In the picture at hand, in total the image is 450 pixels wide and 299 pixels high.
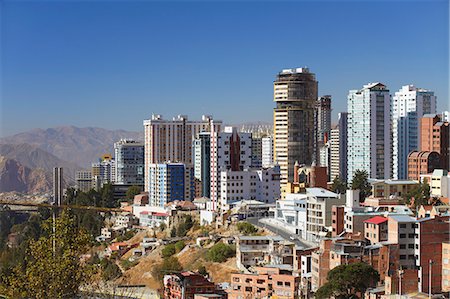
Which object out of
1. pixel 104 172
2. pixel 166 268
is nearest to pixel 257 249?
pixel 166 268

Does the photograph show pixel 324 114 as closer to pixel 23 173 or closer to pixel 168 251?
pixel 23 173

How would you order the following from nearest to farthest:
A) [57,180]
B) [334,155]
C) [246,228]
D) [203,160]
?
[57,180] < [246,228] < [203,160] < [334,155]

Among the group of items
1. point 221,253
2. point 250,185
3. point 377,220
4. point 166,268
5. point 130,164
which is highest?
point 130,164

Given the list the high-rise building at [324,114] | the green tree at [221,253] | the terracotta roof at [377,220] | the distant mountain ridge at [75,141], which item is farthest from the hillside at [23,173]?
the terracotta roof at [377,220]

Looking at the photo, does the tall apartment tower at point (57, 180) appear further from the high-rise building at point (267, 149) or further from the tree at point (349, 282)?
the high-rise building at point (267, 149)

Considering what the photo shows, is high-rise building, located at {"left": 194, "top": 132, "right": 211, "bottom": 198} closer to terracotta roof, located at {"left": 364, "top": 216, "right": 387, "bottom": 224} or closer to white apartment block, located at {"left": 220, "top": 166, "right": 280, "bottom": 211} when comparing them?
white apartment block, located at {"left": 220, "top": 166, "right": 280, "bottom": 211}

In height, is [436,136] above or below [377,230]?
above

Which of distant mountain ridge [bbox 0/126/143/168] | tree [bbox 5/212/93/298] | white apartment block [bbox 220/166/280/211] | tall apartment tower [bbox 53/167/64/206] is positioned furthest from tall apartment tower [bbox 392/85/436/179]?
distant mountain ridge [bbox 0/126/143/168]
